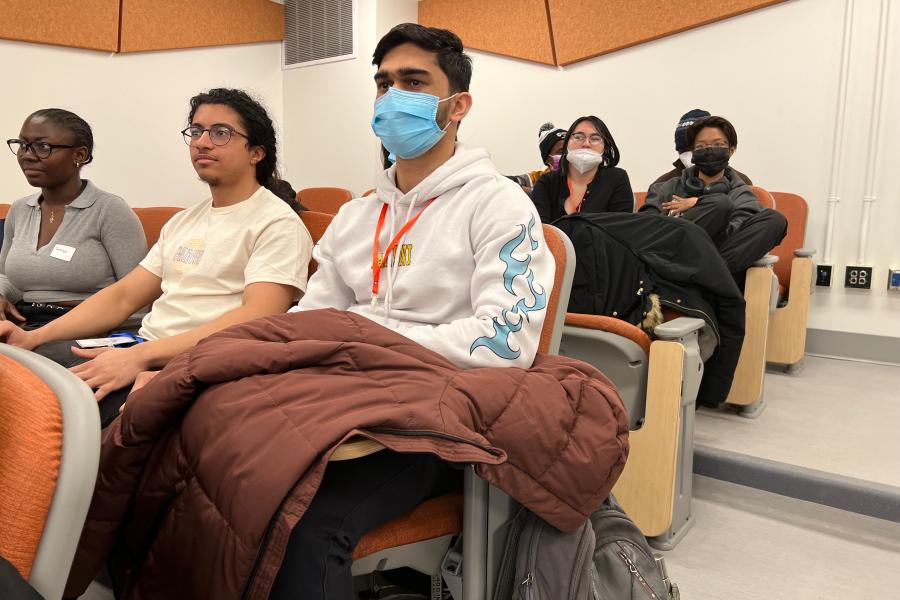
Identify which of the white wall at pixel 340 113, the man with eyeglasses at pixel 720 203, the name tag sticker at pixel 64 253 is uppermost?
the white wall at pixel 340 113

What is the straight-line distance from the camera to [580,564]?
0.99m

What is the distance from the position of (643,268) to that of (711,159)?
3.96ft

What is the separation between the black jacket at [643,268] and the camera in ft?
6.44

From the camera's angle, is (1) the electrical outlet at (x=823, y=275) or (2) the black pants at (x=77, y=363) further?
(1) the electrical outlet at (x=823, y=275)

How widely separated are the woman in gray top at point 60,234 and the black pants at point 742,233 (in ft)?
6.65

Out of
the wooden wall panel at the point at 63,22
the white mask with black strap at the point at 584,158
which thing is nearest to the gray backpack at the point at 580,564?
the white mask with black strap at the point at 584,158

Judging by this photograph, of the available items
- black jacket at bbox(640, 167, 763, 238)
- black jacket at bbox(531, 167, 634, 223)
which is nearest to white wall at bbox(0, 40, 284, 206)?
black jacket at bbox(531, 167, 634, 223)

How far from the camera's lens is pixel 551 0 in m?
4.68

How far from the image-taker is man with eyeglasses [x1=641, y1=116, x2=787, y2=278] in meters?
2.46

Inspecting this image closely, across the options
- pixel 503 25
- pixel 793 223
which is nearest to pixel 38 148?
pixel 793 223

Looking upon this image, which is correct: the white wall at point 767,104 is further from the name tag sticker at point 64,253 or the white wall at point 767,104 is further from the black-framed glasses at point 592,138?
the name tag sticker at point 64,253

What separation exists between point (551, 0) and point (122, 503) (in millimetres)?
4589

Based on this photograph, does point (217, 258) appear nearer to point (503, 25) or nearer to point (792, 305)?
point (792, 305)

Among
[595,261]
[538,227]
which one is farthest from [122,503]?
[595,261]
